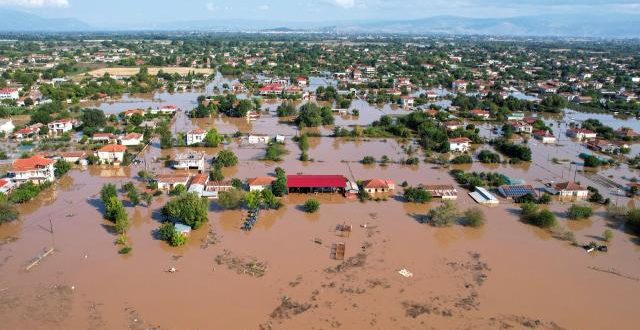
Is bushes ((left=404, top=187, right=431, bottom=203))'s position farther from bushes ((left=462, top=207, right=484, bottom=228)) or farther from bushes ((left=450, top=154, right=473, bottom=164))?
bushes ((left=450, top=154, right=473, bottom=164))

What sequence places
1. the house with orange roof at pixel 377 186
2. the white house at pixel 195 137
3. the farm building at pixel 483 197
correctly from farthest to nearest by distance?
the white house at pixel 195 137 < the house with orange roof at pixel 377 186 < the farm building at pixel 483 197

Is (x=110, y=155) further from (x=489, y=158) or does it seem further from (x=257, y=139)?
(x=489, y=158)

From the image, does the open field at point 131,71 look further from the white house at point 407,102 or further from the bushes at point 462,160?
the bushes at point 462,160

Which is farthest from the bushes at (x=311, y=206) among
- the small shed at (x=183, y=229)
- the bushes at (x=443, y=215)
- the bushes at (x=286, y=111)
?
the bushes at (x=286, y=111)

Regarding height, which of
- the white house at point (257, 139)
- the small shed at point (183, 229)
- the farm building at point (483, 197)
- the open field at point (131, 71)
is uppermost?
the open field at point (131, 71)

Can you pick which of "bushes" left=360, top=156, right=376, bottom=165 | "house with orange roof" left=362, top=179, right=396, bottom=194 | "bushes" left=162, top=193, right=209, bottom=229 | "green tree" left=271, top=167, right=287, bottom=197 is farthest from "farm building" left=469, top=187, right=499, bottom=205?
"bushes" left=162, top=193, right=209, bottom=229

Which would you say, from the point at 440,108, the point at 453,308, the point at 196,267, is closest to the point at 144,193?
the point at 196,267

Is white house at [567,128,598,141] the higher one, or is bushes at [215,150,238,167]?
white house at [567,128,598,141]
